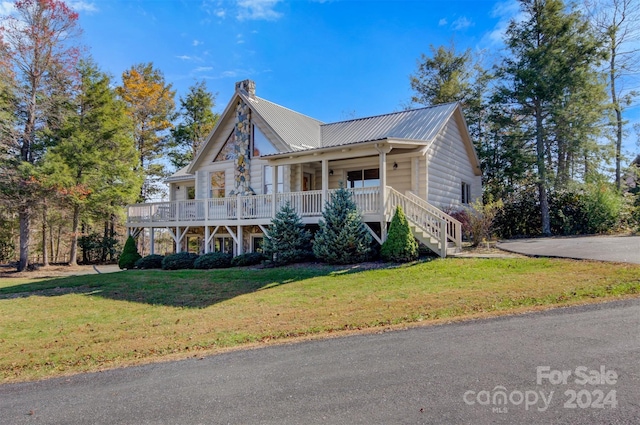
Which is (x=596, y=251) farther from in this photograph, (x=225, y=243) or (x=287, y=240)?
(x=225, y=243)

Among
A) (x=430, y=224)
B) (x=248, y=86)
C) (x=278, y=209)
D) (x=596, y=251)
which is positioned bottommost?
(x=596, y=251)

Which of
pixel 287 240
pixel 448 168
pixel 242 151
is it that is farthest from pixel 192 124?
pixel 448 168

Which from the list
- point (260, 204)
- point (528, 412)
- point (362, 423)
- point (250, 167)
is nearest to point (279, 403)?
point (362, 423)

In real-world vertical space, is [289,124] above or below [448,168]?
above

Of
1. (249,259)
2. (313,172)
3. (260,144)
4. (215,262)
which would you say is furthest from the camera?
(313,172)

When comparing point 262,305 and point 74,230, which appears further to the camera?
point 74,230

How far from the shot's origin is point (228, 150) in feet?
64.0

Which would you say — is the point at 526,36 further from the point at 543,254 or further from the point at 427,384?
the point at 427,384

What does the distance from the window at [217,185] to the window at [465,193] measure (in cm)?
1219

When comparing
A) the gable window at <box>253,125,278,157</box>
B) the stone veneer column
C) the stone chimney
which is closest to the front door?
the gable window at <box>253,125,278,157</box>

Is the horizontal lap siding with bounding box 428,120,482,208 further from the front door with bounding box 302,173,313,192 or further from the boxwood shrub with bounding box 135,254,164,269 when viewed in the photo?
the boxwood shrub with bounding box 135,254,164,269

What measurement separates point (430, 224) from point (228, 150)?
11413mm

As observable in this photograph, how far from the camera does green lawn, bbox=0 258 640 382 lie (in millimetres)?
6504

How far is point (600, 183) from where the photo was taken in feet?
62.4
